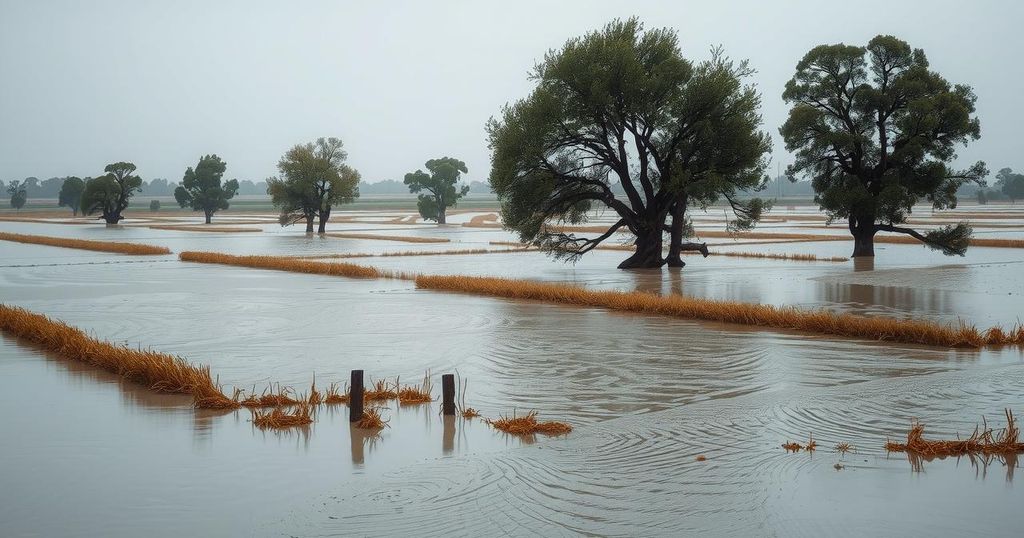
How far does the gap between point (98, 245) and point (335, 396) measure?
47996 mm

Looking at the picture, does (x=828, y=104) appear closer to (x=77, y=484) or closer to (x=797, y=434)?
(x=797, y=434)

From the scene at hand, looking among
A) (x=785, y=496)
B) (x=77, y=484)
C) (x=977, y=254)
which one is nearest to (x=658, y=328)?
(x=785, y=496)

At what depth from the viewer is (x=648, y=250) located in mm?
38688

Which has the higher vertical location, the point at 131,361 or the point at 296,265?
the point at 296,265

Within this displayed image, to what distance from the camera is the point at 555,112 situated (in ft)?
120

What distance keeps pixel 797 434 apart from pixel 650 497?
313cm

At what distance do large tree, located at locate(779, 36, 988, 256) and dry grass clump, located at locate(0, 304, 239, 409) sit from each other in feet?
97.7

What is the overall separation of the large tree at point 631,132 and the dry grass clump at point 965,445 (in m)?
24.8

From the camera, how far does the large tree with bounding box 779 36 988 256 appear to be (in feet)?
127

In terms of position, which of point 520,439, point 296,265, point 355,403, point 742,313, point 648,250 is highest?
point 648,250

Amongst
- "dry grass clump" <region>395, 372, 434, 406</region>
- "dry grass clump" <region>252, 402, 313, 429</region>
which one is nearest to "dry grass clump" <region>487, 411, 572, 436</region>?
"dry grass clump" <region>395, 372, 434, 406</region>

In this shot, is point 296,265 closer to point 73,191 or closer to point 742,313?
point 742,313

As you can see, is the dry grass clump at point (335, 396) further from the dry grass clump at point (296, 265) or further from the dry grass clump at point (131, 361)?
the dry grass clump at point (296, 265)

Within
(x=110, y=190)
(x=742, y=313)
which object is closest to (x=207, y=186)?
(x=110, y=190)
